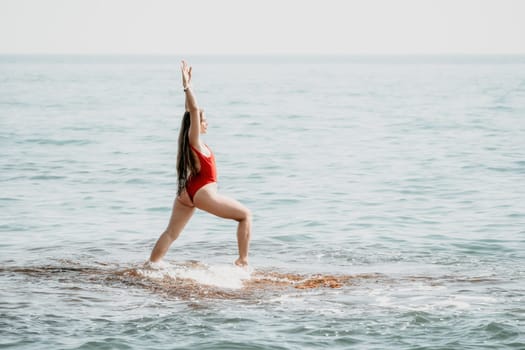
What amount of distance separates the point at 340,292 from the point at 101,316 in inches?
100

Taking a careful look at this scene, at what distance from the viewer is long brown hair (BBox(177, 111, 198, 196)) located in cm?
1041

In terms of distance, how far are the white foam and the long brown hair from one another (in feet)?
3.64

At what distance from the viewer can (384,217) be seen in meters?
16.2

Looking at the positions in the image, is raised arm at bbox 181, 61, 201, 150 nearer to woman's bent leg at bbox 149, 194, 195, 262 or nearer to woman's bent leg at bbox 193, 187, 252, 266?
woman's bent leg at bbox 193, 187, 252, 266

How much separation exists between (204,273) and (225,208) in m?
0.87

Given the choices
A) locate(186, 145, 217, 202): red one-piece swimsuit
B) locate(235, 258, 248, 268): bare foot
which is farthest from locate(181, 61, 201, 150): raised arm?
locate(235, 258, 248, 268): bare foot

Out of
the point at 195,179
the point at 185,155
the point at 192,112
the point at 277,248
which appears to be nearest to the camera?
the point at 192,112

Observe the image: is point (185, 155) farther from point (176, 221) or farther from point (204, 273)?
Result: point (204, 273)

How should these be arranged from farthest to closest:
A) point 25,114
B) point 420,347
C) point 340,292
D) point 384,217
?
point 25,114, point 384,217, point 340,292, point 420,347

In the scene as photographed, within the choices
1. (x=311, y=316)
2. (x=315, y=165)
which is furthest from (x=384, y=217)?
(x=315, y=165)

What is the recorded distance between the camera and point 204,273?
35.9 feet

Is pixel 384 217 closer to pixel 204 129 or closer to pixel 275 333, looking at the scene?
pixel 204 129

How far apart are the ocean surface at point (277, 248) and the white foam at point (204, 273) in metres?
0.03

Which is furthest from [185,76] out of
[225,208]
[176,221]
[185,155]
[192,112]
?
[176,221]
